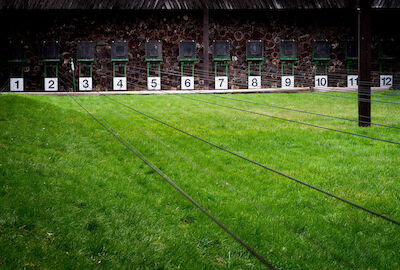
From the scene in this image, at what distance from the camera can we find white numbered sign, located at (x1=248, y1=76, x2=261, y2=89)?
17.3 metres

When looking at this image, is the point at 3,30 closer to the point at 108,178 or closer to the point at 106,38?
the point at 106,38

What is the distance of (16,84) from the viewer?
55.3 feet

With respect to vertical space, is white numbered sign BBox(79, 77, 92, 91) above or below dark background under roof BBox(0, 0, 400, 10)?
below

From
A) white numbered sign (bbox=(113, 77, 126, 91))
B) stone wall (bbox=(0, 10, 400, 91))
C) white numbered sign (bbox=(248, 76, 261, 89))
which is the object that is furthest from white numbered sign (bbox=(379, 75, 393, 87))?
white numbered sign (bbox=(113, 77, 126, 91))

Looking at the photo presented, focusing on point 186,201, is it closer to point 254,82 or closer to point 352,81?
point 254,82

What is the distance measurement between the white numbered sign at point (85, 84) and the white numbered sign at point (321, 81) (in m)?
9.48

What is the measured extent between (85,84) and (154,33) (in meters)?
3.50

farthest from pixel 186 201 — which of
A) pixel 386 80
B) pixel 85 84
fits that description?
pixel 386 80

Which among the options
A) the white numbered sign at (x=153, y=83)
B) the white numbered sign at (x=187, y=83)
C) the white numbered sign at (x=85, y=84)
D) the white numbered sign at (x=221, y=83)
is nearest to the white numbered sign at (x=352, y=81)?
the white numbered sign at (x=221, y=83)

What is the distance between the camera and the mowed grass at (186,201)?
3.05 metres

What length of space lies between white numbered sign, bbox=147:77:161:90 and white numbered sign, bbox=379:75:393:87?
9463mm

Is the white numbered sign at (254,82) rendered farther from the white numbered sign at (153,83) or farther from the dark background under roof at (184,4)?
the white numbered sign at (153,83)

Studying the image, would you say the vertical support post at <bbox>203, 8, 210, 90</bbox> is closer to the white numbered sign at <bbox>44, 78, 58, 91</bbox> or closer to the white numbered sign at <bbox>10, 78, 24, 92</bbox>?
the white numbered sign at <bbox>44, 78, 58, 91</bbox>

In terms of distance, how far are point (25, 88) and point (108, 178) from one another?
13.9 m
